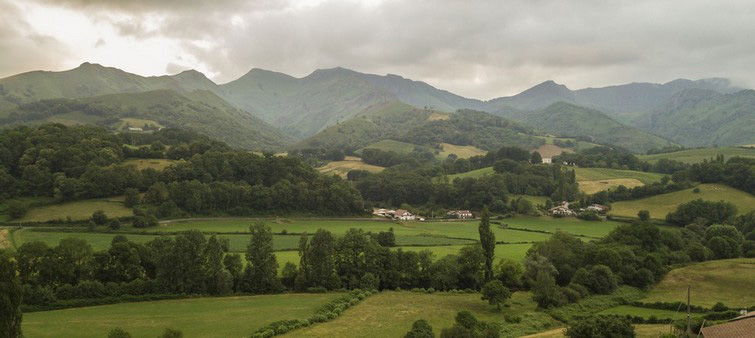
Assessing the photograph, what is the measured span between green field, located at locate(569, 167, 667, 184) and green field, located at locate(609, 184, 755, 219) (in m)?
27.0

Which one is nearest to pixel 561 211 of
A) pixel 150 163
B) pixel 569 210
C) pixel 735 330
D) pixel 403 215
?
pixel 569 210

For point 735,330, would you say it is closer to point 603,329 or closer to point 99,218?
point 603,329

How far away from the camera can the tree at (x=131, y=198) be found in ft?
292

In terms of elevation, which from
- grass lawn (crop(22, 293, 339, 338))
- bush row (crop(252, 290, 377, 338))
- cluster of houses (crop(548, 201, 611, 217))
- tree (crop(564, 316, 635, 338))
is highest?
cluster of houses (crop(548, 201, 611, 217))

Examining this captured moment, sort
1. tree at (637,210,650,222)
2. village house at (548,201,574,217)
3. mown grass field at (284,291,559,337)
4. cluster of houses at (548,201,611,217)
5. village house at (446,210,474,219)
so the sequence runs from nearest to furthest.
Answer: mown grass field at (284,291,559,337) < tree at (637,210,650,222) < village house at (548,201,574,217) < cluster of houses at (548,201,611,217) < village house at (446,210,474,219)

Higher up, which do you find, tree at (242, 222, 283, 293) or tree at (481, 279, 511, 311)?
tree at (242, 222, 283, 293)

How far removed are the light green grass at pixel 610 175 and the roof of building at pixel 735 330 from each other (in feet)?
394

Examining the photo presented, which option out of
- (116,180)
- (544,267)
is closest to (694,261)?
(544,267)

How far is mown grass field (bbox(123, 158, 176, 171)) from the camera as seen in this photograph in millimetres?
106650

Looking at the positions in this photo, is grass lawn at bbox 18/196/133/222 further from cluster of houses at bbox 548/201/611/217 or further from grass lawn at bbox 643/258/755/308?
cluster of houses at bbox 548/201/611/217

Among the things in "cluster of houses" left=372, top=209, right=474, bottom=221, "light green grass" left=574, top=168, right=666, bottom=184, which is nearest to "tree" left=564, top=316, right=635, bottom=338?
"cluster of houses" left=372, top=209, right=474, bottom=221

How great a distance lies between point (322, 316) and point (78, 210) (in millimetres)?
61731

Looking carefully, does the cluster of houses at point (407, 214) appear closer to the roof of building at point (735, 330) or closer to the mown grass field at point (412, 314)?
the mown grass field at point (412, 314)

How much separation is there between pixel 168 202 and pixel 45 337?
5490 centimetres
